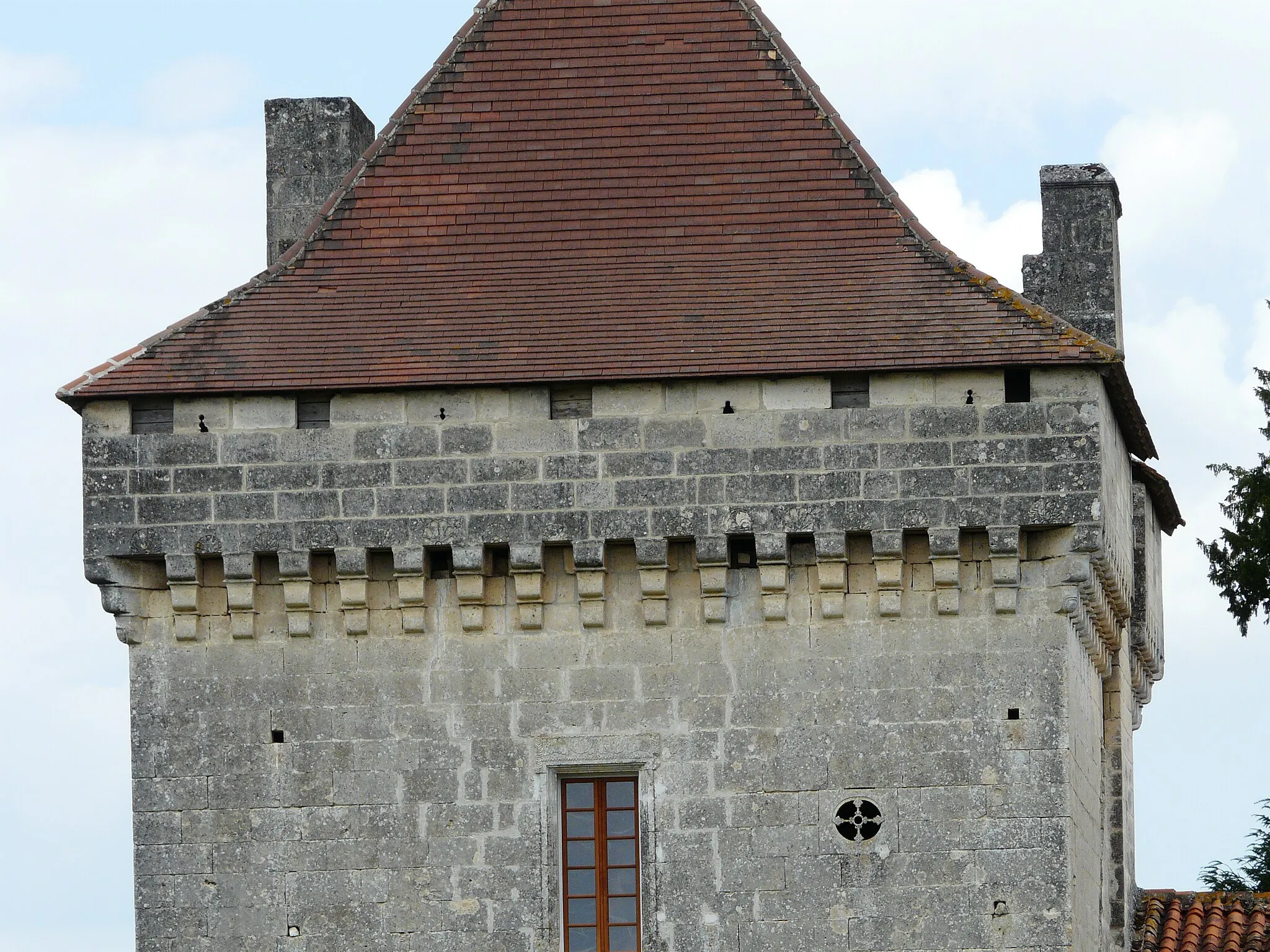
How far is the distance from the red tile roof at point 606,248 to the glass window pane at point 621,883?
10.2 ft

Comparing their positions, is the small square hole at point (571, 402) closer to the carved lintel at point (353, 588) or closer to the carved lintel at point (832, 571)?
the carved lintel at point (353, 588)

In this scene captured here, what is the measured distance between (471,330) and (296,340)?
45.0 inches

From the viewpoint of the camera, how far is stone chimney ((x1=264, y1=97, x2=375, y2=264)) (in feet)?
62.5

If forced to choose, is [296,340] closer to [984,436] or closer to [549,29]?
[549,29]

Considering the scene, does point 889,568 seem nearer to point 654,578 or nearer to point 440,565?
point 654,578

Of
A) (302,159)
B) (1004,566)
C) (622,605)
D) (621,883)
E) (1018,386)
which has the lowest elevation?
(621,883)

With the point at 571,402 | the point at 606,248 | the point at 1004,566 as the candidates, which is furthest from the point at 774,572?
the point at 606,248

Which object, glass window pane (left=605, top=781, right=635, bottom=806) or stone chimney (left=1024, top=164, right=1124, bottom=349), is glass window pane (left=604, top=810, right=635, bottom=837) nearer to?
glass window pane (left=605, top=781, right=635, bottom=806)

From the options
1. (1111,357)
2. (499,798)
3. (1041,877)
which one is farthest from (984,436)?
(499,798)

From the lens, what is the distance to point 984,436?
16609 mm

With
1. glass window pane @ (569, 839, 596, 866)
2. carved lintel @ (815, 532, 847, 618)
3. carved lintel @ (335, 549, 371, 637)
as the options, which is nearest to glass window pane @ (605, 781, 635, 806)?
glass window pane @ (569, 839, 596, 866)

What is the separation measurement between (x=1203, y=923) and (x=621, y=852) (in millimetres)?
5104

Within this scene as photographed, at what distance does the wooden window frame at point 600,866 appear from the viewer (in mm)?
16641

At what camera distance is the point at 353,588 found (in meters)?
16.9
